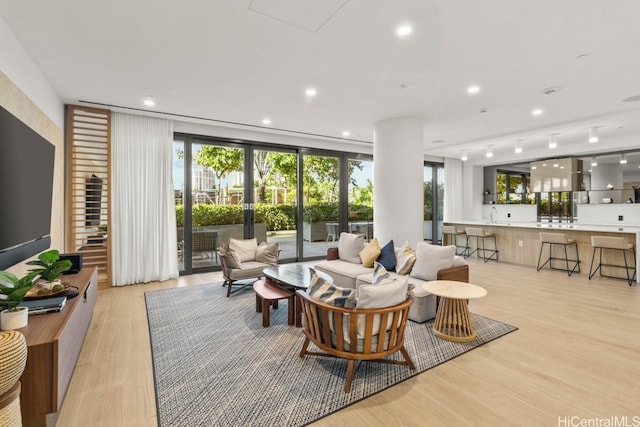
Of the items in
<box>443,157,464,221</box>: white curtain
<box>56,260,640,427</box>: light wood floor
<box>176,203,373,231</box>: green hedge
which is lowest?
<box>56,260,640,427</box>: light wood floor

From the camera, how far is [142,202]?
5301mm

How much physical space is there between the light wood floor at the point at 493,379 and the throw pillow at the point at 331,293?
654 mm

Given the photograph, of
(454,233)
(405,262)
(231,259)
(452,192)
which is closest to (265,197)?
(231,259)

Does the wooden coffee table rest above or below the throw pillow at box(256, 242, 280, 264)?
below

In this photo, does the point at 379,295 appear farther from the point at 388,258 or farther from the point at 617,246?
the point at 617,246

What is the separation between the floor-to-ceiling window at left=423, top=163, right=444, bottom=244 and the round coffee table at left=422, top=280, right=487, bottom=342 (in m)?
6.71

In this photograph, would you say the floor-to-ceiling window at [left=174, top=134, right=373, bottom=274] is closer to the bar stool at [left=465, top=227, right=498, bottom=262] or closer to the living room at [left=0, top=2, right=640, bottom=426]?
the living room at [left=0, top=2, right=640, bottom=426]

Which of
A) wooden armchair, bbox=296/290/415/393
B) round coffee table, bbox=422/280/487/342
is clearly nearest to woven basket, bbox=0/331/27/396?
wooden armchair, bbox=296/290/415/393

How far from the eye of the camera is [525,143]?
24.4 feet

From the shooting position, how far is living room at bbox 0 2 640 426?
2072mm

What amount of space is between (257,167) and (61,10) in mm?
4184

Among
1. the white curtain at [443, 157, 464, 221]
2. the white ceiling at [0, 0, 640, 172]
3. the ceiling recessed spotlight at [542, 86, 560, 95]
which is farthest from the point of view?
the white curtain at [443, 157, 464, 221]

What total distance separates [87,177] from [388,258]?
15.4 feet

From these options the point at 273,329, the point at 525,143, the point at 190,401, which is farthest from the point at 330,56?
the point at 525,143
